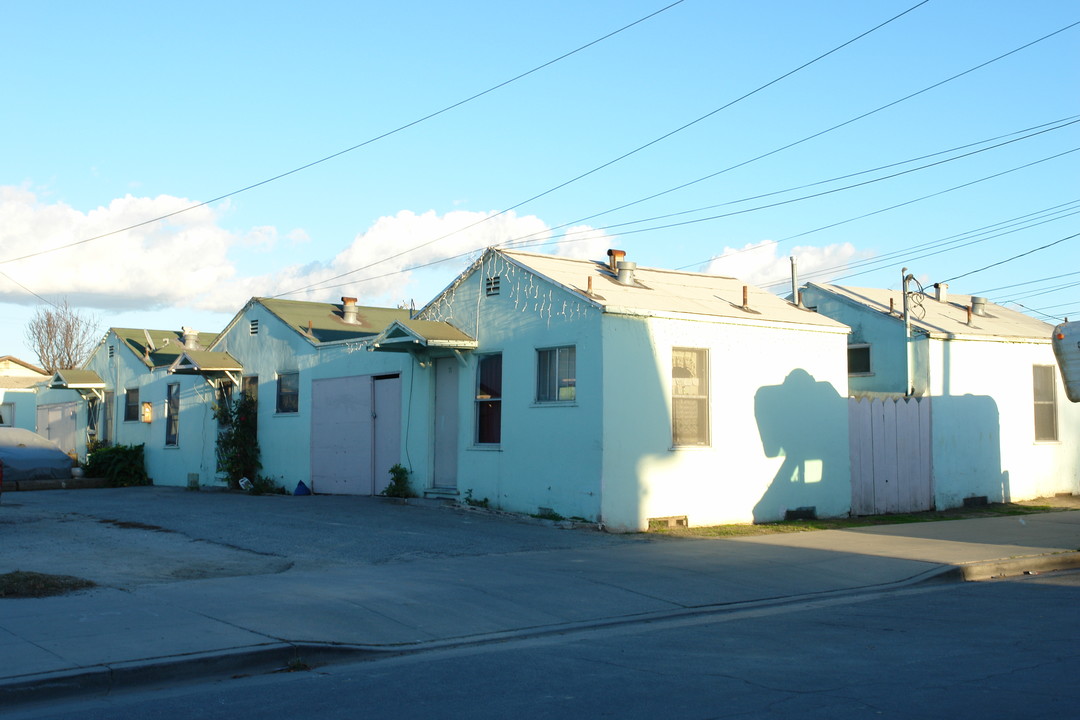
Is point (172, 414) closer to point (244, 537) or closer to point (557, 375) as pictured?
point (244, 537)

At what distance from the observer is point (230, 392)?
24000 mm

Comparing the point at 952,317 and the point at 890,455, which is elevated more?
the point at 952,317

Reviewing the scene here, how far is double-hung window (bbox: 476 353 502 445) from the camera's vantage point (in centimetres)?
1666

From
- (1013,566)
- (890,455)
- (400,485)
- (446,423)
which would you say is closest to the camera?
(1013,566)

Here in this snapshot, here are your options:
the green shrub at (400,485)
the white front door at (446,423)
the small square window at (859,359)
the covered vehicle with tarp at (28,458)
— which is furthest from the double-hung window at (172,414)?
the small square window at (859,359)

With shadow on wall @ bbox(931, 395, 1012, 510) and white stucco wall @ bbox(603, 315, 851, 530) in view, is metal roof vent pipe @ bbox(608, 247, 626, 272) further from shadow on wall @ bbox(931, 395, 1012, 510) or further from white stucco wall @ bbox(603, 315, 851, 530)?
shadow on wall @ bbox(931, 395, 1012, 510)

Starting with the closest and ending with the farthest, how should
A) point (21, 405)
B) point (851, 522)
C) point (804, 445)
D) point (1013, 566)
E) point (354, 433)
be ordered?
point (1013, 566) → point (851, 522) → point (804, 445) → point (354, 433) → point (21, 405)

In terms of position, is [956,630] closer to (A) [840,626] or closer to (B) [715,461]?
(A) [840,626]

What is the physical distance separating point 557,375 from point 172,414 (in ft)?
46.9

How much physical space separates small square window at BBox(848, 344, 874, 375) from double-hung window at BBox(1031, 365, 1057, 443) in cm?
357

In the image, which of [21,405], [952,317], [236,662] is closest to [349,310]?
[952,317]

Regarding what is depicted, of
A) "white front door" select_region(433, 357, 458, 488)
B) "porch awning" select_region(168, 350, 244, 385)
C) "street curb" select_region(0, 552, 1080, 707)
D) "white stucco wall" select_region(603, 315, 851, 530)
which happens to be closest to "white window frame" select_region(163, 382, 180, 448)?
"porch awning" select_region(168, 350, 244, 385)

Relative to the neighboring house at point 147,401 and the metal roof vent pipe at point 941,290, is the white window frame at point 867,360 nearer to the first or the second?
the metal roof vent pipe at point 941,290

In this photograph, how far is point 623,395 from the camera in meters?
14.9
